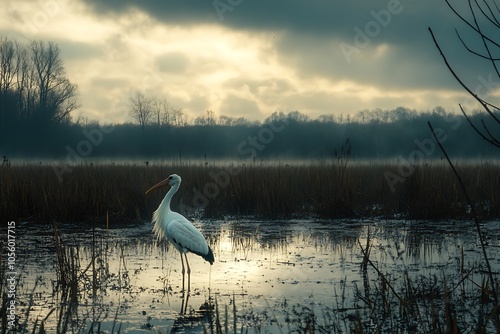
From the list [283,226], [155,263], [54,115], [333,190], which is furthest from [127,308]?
[54,115]

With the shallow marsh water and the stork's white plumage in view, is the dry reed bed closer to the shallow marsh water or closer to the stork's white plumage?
the shallow marsh water

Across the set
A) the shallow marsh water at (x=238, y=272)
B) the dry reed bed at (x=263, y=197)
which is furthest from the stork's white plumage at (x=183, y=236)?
the dry reed bed at (x=263, y=197)

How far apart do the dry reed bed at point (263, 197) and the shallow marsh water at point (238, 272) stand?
0.48 meters

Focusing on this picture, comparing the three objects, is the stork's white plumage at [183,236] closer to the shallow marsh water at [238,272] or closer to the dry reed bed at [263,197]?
the shallow marsh water at [238,272]

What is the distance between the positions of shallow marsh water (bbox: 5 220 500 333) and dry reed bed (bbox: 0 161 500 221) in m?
0.48

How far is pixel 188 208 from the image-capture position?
1289cm

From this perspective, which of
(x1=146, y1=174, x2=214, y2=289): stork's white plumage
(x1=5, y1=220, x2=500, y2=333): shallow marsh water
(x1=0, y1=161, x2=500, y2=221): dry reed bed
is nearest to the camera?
(x1=5, y1=220, x2=500, y2=333): shallow marsh water

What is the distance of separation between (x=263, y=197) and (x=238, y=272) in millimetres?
5121

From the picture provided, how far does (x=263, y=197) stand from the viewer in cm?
1177

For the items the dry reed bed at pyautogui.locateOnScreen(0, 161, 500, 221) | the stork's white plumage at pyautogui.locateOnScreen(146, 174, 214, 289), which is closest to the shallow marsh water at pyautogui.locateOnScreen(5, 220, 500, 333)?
the stork's white plumage at pyautogui.locateOnScreen(146, 174, 214, 289)

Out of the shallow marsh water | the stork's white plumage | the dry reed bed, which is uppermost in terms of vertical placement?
the dry reed bed

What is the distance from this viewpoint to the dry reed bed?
10.6m

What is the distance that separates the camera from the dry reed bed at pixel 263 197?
34.7 feet

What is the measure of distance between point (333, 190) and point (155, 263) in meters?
4.97
